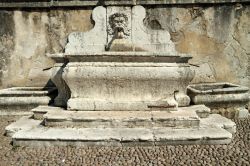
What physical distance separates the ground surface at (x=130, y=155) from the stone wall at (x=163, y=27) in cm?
280

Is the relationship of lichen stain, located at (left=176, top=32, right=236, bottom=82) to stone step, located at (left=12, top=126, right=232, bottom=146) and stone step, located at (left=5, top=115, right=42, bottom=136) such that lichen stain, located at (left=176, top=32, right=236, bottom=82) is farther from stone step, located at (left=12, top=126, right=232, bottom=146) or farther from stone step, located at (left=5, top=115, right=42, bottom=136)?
stone step, located at (left=5, top=115, right=42, bottom=136)

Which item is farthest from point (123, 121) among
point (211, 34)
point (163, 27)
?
point (211, 34)

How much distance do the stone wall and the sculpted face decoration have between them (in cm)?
83

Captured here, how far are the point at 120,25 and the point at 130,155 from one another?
9.28ft

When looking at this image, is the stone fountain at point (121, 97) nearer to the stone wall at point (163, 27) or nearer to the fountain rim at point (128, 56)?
the fountain rim at point (128, 56)

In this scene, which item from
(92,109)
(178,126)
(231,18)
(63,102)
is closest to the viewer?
(178,126)

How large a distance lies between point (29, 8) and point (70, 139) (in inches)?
147

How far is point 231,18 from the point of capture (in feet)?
21.9

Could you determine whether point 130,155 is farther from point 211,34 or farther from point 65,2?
point 65,2

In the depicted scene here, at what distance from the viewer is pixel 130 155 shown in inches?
153

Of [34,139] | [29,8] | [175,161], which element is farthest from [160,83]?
[29,8]

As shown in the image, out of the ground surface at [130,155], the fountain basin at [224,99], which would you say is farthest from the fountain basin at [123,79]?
the ground surface at [130,155]

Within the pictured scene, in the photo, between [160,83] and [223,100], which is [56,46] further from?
[223,100]

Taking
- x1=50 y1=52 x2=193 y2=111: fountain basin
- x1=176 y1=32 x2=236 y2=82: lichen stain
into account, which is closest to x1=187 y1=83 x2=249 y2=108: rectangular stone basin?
x1=50 y1=52 x2=193 y2=111: fountain basin
